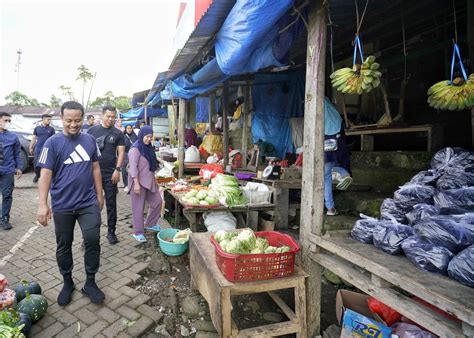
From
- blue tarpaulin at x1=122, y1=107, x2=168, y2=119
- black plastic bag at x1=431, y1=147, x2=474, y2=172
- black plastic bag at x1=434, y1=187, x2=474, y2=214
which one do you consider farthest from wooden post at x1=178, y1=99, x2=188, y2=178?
blue tarpaulin at x1=122, y1=107, x2=168, y2=119

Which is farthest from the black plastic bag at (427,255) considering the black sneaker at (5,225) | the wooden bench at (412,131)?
the black sneaker at (5,225)

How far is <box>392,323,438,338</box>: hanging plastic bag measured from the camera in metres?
2.22

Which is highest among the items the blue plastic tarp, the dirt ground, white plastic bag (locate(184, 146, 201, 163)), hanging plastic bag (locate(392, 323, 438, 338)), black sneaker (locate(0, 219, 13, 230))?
the blue plastic tarp

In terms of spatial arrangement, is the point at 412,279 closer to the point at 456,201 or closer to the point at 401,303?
the point at 401,303

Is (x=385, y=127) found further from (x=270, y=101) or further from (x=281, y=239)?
(x=281, y=239)

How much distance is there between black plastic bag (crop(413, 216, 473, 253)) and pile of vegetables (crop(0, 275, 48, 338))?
3.30 m

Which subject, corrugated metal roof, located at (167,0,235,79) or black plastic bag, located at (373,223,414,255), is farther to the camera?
corrugated metal roof, located at (167,0,235,79)

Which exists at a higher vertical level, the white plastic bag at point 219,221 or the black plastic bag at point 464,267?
the black plastic bag at point 464,267

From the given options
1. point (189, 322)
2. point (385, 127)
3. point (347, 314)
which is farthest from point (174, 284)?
point (385, 127)

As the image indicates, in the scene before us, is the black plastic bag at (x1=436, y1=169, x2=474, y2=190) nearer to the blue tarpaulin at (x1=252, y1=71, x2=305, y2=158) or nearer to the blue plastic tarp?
the blue plastic tarp

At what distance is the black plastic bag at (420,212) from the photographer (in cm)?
268

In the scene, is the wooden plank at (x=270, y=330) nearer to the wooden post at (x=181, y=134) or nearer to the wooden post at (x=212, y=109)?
the wooden post at (x=181, y=134)

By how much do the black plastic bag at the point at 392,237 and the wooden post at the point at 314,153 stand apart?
0.66m

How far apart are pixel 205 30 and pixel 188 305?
3.65 meters
